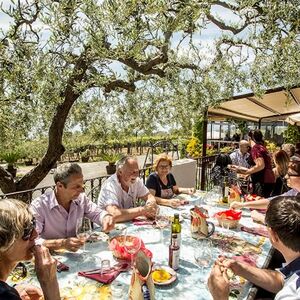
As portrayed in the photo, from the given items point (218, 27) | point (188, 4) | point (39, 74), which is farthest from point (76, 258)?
point (218, 27)

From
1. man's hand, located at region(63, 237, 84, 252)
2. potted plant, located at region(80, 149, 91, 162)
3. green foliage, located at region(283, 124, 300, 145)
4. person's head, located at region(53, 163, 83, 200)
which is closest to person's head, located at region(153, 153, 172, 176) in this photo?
person's head, located at region(53, 163, 83, 200)

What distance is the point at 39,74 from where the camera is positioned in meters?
4.20

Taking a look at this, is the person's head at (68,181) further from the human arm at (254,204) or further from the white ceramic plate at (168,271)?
the human arm at (254,204)

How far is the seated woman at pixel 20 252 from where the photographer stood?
138cm

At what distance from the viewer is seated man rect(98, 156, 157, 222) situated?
3234 mm

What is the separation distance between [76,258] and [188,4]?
2556 millimetres

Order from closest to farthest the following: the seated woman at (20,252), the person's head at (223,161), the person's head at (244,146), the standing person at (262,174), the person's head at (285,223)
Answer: the seated woman at (20,252)
the person's head at (285,223)
the standing person at (262,174)
the person's head at (223,161)
the person's head at (244,146)

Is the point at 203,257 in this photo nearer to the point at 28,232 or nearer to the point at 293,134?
the point at 28,232

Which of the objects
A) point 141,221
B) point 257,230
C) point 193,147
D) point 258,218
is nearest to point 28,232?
point 141,221

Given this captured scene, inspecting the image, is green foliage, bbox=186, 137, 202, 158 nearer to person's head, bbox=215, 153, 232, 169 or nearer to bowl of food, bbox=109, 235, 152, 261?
person's head, bbox=215, 153, 232, 169

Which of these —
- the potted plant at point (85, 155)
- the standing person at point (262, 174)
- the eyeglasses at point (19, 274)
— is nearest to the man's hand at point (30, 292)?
the eyeglasses at point (19, 274)

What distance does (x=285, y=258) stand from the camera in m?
1.82

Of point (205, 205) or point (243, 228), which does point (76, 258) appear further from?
point (205, 205)

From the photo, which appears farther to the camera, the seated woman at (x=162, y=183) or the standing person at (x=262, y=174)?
the standing person at (x=262, y=174)
